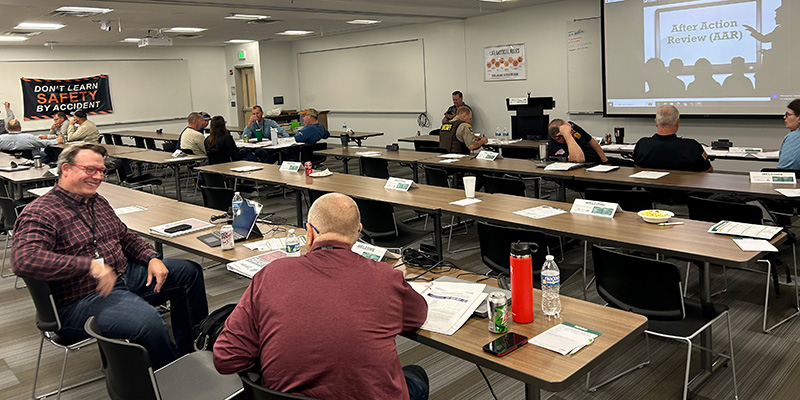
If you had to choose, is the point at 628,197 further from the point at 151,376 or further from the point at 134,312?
the point at 151,376

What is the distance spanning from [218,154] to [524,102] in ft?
13.7

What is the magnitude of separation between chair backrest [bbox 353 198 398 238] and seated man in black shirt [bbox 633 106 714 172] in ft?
7.63

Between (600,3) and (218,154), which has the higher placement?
(600,3)

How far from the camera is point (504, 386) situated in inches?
119

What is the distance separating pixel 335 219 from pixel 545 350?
741mm

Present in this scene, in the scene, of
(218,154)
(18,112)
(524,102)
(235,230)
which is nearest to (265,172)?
(218,154)

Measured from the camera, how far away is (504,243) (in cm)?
333

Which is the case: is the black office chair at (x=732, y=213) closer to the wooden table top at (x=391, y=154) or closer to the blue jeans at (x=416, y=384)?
the blue jeans at (x=416, y=384)

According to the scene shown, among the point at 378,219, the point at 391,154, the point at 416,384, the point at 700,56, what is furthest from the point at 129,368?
the point at 700,56

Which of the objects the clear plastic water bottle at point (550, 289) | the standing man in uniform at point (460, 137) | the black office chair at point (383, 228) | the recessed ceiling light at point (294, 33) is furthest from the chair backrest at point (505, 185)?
the recessed ceiling light at point (294, 33)

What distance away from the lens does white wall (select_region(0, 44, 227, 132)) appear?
1343 centimetres

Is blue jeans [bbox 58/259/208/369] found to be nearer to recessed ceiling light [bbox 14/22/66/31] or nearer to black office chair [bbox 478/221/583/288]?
black office chair [bbox 478/221/583/288]

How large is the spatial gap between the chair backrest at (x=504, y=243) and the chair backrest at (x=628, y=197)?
1190mm

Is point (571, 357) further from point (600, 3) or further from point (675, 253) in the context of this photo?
point (600, 3)
